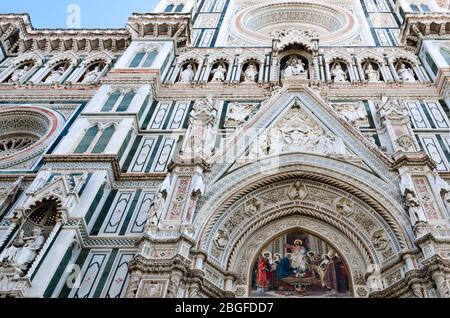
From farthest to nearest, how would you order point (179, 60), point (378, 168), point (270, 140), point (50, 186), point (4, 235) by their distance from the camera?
point (179, 60)
point (270, 140)
point (378, 168)
point (50, 186)
point (4, 235)

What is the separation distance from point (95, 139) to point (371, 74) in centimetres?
761

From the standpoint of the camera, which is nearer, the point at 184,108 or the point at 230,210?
the point at 230,210

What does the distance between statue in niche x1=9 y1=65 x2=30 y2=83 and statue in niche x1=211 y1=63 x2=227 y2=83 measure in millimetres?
5383

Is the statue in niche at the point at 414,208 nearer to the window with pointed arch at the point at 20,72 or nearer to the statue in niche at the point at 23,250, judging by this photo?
the statue in niche at the point at 23,250

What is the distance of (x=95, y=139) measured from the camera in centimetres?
1089

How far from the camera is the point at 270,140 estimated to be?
10.8 m

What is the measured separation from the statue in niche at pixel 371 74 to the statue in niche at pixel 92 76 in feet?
24.5

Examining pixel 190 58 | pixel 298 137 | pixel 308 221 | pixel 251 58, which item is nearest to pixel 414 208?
pixel 308 221

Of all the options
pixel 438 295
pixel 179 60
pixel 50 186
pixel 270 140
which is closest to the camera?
pixel 438 295

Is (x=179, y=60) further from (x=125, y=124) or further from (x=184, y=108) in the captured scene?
(x=125, y=124)

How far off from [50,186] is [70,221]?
3.21 feet

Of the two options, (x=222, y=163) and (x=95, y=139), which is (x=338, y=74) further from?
(x=95, y=139)

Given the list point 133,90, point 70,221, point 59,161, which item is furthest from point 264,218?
point 133,90

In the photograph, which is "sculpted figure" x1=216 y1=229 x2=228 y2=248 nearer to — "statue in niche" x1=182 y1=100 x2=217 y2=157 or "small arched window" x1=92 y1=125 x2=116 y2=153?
"statue in niche" x1=182 y1=100 x2=217 y2=157
